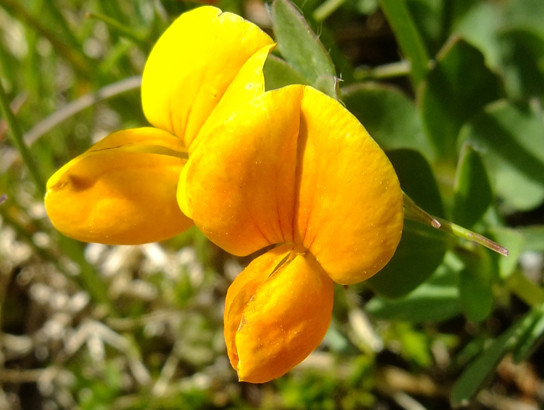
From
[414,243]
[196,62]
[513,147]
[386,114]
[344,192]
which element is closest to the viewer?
[344,192]

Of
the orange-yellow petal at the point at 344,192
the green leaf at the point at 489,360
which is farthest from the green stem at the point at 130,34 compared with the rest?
the green leaf at the point at 489,360

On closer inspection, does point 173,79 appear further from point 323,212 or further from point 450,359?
point 450,359

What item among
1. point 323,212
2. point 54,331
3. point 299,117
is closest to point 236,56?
point 299,117

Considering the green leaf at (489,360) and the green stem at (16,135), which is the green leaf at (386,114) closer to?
the green leaf at (489,360)

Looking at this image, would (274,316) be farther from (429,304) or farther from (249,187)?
(429,304)

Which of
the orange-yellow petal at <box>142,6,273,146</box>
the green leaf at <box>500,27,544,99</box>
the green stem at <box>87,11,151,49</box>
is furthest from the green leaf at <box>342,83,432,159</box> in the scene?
the green stem at <box>87,11,151,49</box>

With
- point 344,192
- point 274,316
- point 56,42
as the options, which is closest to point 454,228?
point 344,192
